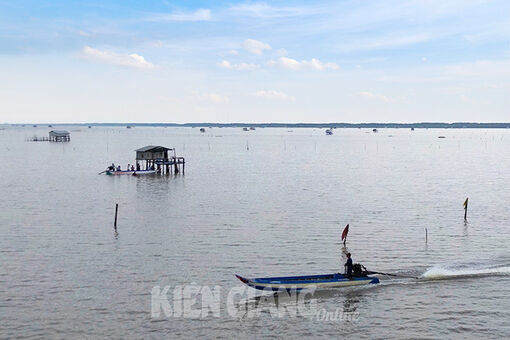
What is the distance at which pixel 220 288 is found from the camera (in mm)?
32219

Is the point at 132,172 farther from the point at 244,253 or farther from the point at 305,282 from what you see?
the point at 305,282

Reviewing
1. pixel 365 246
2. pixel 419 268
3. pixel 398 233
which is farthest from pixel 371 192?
pixel 419 268

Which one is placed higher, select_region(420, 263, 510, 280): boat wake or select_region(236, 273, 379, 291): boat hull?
select_region(236, 273, 379, 291): boat hull

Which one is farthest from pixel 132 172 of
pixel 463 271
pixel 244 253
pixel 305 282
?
pixel 463 271

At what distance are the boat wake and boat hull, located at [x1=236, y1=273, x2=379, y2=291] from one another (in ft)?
15.9

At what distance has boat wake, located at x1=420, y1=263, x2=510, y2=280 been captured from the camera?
35.2 meters

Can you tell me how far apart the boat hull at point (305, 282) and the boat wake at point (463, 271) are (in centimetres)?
485

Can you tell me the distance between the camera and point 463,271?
1431 inches

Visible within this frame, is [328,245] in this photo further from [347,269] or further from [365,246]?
[347,269]

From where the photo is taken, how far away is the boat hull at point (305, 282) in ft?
99.3

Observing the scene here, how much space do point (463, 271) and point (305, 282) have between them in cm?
1263

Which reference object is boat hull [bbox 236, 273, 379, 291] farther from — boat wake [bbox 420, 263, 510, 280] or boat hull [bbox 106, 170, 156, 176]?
boat hull [bbox 106, 170, 156, 176]

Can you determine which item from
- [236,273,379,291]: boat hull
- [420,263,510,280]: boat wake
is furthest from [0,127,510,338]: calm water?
[236,273,379,291]: boat hull

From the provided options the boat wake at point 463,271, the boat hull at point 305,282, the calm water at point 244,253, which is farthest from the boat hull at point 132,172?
the boat wake at point 463,271
